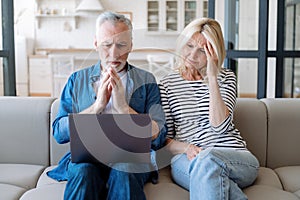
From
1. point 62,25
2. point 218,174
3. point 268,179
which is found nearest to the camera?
point 218,174

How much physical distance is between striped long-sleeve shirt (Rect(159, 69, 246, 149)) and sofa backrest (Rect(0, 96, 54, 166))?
0.65 metres

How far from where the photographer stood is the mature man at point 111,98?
5.27 ft

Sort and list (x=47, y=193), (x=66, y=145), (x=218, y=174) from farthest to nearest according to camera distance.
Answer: (x=66, y=145) < (x=47, y=193) < (x=218, y=174)

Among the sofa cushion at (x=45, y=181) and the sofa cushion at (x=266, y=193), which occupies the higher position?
the sofa cushion at (x=45, y=181)

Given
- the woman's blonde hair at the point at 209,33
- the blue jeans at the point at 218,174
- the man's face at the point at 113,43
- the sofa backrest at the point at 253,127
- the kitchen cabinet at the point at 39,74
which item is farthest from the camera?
the kitchen cabinet at the point at 39,74

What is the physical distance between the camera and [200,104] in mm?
1935

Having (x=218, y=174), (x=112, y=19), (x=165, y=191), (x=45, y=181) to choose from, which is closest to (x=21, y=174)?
(x=45, y=181)

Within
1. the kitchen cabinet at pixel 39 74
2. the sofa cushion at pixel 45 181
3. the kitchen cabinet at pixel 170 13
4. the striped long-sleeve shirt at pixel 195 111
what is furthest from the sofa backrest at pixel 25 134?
the kitchen cabinet at pixel 170 13

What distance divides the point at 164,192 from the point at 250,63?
1.56 metres

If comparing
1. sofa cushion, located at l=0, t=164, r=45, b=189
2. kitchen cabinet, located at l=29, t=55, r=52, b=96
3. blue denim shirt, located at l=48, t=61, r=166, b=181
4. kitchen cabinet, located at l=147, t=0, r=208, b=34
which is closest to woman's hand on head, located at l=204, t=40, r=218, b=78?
blue denim shirt, located at l=48, t=61, r=166, b=181

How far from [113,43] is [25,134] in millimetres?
722

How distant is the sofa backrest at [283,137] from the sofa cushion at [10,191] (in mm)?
1219

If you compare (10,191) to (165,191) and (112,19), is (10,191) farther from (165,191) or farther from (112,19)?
(112,19)

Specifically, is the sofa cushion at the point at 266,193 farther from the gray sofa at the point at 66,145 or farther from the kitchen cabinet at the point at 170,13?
the kitchen cabinet at the point at 170,13
